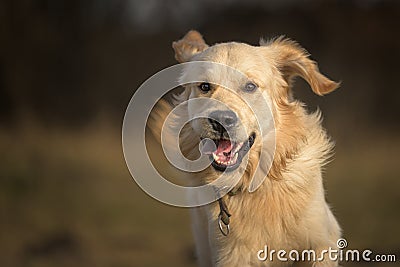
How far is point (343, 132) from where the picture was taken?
1230cm

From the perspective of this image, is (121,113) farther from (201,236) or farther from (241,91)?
(241,91)

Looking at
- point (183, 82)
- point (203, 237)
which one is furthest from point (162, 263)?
point (183, 82)

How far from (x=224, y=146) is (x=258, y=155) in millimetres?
382

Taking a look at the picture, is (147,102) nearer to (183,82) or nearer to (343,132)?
(183,82)

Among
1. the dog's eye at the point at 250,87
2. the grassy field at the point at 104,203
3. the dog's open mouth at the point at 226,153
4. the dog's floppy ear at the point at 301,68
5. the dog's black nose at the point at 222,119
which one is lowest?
the dog's open mouth at the point at 226,153

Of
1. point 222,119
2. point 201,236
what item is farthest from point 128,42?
point 222,119

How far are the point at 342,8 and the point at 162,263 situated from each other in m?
7.45

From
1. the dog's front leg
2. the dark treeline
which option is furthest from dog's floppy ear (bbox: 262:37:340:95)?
the dark treeline

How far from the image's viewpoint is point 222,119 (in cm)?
467

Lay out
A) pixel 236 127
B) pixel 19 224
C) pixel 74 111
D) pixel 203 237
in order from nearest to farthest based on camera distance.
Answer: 1. pixel 236 127
2. pixel 203 237
3. pixel 19 224
4. pixel 74 111

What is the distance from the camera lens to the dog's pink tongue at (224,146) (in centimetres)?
479

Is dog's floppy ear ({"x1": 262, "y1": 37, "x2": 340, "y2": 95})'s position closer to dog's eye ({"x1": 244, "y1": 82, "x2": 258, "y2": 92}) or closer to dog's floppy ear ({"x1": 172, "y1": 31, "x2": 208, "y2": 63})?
dog's eye ({"x1": 244, "y1": 82, "x2": 258, "y2": 92})

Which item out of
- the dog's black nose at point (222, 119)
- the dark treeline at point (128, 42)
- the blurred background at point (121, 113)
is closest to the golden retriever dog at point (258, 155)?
the dog's black nose at point (222, 119)

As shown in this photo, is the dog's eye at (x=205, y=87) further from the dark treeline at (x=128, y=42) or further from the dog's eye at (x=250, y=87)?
the dark treeline at (x=128, y=42)
